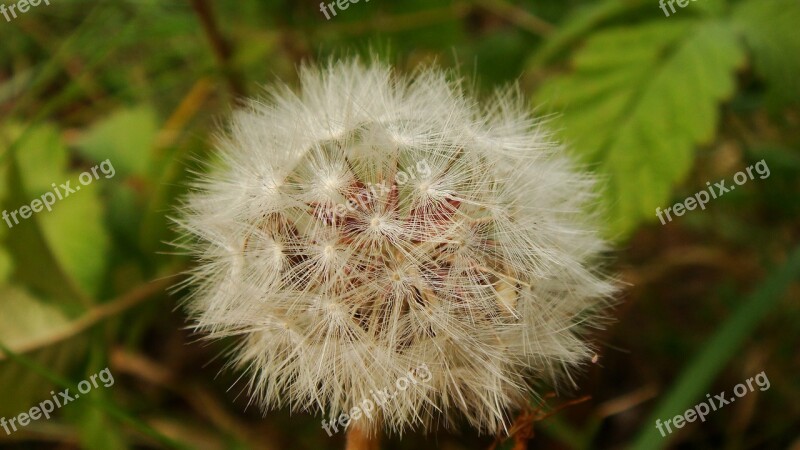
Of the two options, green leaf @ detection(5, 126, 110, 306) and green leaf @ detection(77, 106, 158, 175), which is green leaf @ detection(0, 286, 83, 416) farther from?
green leaf @ detection(77, 106, 158, 175)

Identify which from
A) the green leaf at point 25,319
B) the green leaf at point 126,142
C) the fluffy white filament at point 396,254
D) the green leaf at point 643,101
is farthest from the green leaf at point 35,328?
the green leaf at point 643,101

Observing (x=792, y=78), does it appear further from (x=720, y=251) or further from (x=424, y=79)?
(x=424, y=79)

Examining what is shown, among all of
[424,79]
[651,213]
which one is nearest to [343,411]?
[424,79]

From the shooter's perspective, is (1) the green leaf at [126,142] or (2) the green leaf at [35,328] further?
(1) the green leaf at [126,142]

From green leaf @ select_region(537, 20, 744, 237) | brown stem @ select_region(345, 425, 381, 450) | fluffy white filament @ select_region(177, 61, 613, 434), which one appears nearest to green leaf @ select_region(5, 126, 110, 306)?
fluffy white filament @ select_region(177, 61, 613, 434)

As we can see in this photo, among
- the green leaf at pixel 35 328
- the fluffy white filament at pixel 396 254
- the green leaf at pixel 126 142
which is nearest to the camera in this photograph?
the fluffy white filament at pixel 396 254

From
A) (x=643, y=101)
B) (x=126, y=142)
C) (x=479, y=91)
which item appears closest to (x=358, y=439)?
(x=643, y=101)

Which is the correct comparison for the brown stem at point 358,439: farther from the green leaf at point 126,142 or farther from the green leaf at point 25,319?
the green leaf at point 126,142
